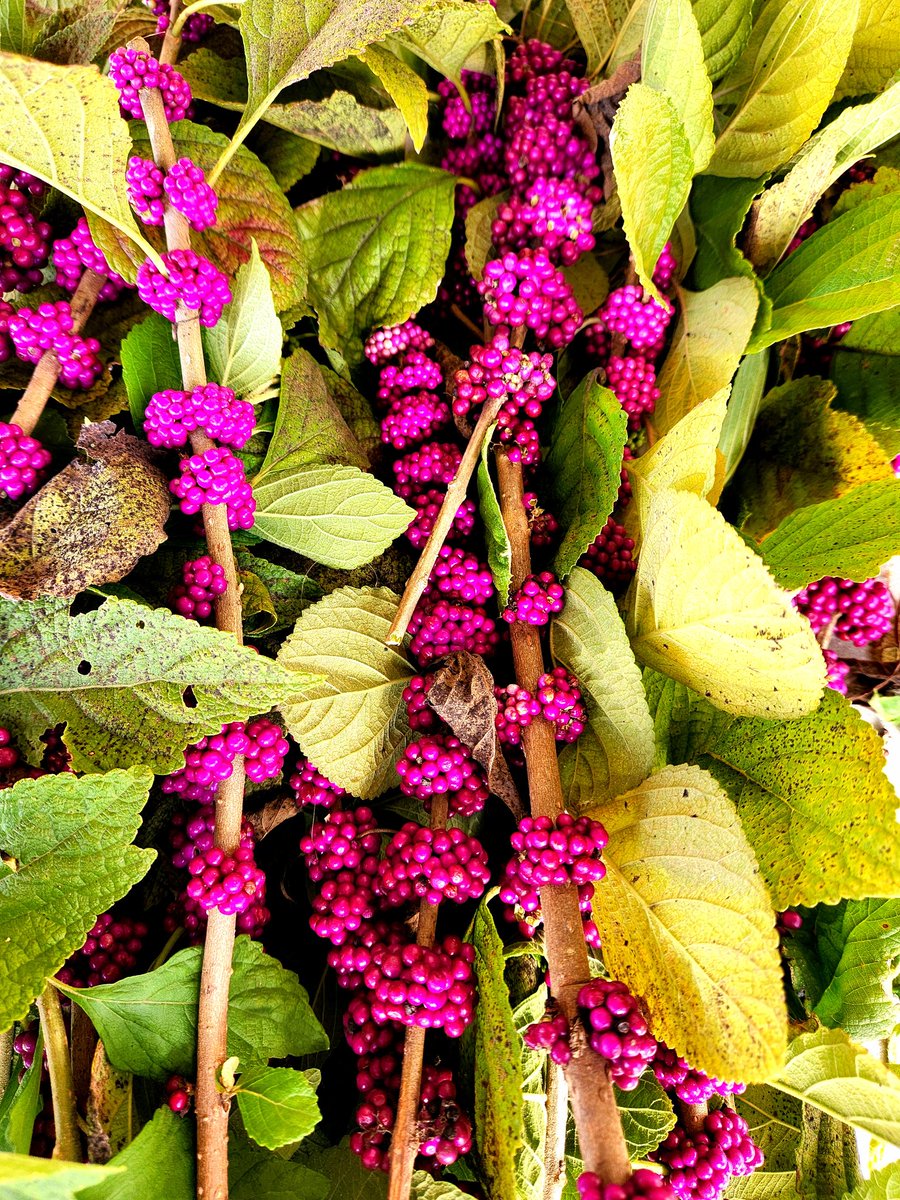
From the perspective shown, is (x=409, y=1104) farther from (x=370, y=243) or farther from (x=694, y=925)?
(x=370, y=243)

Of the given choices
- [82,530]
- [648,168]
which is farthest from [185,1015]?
[648,168]

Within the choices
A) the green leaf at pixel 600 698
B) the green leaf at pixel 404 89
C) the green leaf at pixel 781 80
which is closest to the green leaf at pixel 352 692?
the green leaf at pixel 600 698

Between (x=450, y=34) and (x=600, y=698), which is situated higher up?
(x=450, y=34)

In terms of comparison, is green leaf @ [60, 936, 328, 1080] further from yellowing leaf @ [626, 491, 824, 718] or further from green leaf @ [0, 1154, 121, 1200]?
yellowing leaf @ [626, 491, 824, 718]

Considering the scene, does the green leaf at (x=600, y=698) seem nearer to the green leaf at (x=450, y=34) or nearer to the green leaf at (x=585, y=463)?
the green leaf at (x=585, y=463)

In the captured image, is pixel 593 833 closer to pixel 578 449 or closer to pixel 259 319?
pixel 578 449

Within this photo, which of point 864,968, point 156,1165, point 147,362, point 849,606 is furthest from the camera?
point 849,606

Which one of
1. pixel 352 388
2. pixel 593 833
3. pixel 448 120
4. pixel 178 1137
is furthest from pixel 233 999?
pixel 448 120
